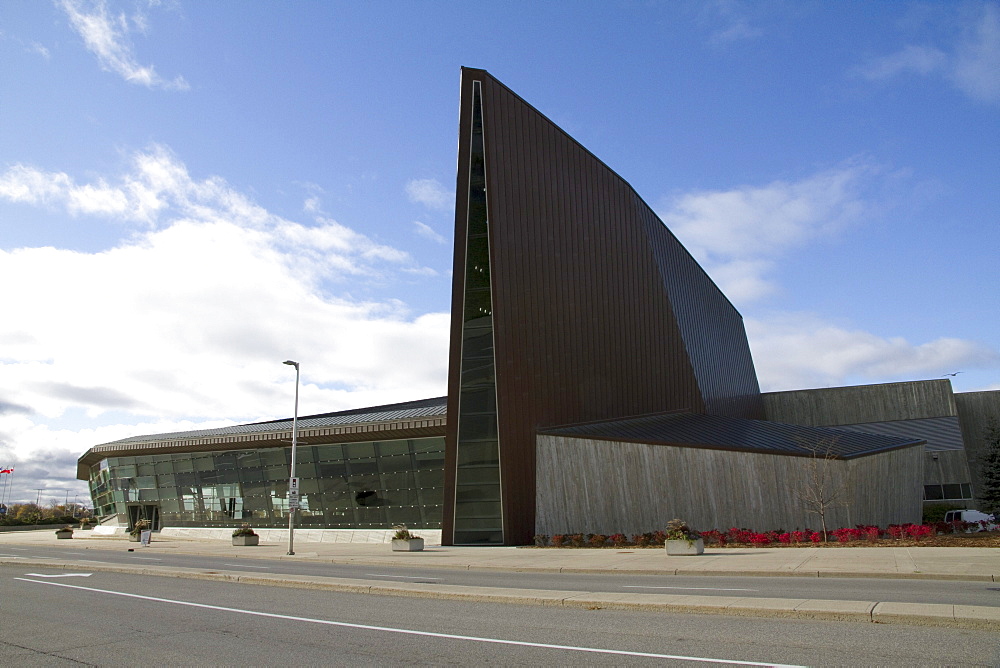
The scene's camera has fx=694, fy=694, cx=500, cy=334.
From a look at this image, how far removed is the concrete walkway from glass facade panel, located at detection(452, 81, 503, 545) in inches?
92.1

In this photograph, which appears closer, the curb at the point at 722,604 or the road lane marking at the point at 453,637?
the road lane marking at the point at 453,637

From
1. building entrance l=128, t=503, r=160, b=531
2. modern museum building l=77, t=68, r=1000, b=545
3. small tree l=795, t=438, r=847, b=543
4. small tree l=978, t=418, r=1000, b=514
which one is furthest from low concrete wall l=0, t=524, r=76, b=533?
small tree l=978, t=418, r=1000, b=514

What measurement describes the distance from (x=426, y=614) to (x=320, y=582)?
19.4 feet

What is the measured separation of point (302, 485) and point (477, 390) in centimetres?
1769

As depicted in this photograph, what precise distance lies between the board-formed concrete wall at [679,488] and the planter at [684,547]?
8567mm

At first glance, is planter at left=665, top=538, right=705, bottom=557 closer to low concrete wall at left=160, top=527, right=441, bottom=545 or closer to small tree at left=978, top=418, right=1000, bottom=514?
low concrete wall at left=160, top=527, right=441, bottom=545

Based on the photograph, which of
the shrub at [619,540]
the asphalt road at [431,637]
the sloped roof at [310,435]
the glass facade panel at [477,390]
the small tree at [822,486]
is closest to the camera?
the asphalt road at [431,637]

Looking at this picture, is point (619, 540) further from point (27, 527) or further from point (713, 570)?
point (27, 527)

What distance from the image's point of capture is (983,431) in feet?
200

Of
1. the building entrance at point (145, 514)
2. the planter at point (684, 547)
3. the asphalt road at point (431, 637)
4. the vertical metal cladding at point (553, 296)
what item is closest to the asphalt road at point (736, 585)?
the asphalt road at point (431, 637)

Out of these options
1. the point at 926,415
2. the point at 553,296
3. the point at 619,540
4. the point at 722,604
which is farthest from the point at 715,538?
the point at 926,415

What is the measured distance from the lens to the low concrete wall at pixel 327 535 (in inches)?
1542

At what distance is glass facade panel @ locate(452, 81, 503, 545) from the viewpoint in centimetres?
3331

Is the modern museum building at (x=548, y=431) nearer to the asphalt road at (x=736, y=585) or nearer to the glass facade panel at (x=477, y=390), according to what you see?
the glass facade panel at (x=477, y=390)
